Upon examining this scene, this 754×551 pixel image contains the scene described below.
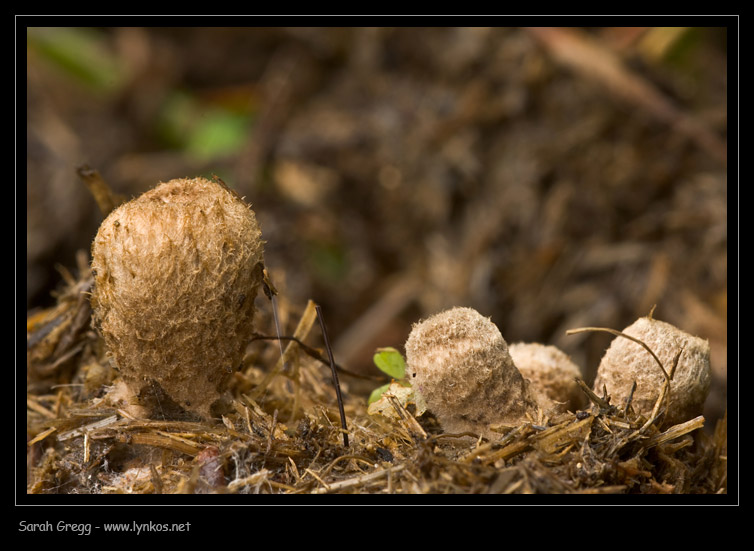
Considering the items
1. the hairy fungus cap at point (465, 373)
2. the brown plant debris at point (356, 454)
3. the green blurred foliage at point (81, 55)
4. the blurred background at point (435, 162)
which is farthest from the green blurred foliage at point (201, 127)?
the hairy fungus cap at point (465, 373)

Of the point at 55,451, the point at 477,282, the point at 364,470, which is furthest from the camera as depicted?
the point at 477,282

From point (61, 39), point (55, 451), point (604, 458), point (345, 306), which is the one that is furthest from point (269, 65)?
point (604, 458)

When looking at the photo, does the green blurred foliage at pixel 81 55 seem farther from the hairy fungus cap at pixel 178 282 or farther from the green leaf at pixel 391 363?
the green leaf at pixel 391 363

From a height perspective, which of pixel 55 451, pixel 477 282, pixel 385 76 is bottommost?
pixel 55 451

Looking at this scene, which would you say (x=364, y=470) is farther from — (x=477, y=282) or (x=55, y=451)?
(x=477, y=282)

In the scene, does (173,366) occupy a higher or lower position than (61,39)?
lower

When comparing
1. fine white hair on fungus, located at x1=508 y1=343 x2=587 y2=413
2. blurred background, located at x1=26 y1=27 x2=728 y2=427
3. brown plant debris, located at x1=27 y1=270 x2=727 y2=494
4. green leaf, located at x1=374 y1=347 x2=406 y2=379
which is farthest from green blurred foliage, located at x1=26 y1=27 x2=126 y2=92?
fine white hair on fungus, located at x1=508 y1=343 x2=587 y2=413

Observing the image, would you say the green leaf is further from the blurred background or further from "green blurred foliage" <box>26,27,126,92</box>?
"green blurred foliage" <box>26,27,126,92</box>

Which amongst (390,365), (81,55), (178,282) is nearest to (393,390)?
(390,365)
